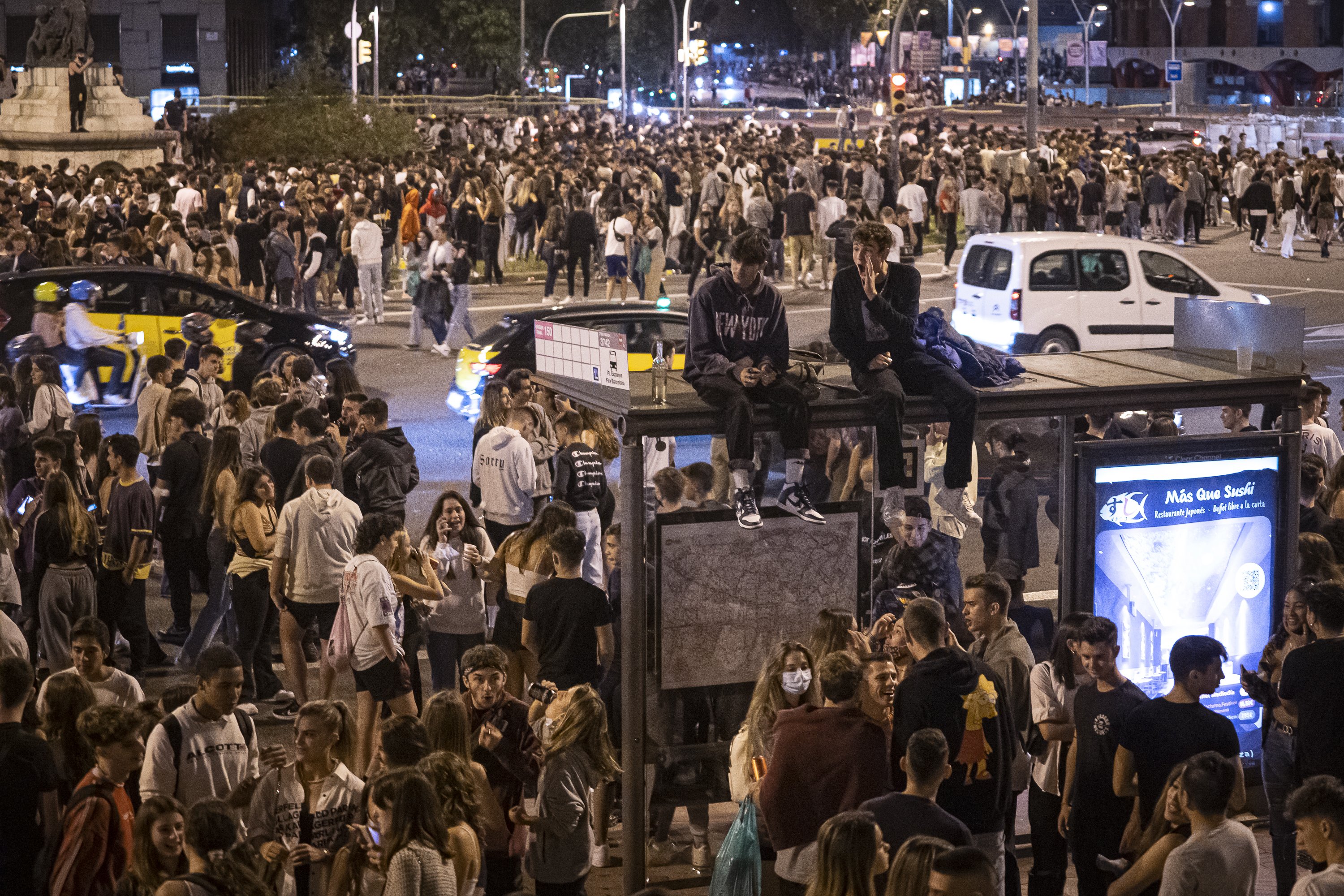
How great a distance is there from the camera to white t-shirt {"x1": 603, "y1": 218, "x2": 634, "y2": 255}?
2366 cm

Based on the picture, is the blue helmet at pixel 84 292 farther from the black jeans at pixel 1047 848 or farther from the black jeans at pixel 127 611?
the black jeans at pixel 1047 848

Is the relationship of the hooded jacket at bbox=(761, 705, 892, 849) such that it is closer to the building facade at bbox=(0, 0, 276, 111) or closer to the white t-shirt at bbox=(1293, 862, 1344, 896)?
the white t-shirt at bbox=(1293, 862, 1344, 896)

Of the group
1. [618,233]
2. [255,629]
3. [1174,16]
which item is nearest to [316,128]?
[618,233]

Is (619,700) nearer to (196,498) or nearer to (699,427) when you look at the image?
(699,427)

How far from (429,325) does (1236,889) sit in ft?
55.1

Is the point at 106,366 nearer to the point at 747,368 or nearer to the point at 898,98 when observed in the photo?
the point at 747,368

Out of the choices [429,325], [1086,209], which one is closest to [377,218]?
[429,325]

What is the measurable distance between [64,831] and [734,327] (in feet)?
12.4

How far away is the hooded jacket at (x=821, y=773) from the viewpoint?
6164 mm

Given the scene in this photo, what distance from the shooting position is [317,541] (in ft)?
29.9

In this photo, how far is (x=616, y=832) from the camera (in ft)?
27.5

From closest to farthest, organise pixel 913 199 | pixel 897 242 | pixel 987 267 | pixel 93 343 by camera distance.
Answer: pixel 93 343 → pixel 987 267 → pixel 897 242 → pixel 913 199

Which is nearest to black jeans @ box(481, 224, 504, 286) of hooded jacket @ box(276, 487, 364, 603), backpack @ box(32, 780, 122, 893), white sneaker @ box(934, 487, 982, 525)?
hooded jacket @ box(276, 487, 364, 603)

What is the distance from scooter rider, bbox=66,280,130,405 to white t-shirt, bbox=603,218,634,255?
28.6 ft
